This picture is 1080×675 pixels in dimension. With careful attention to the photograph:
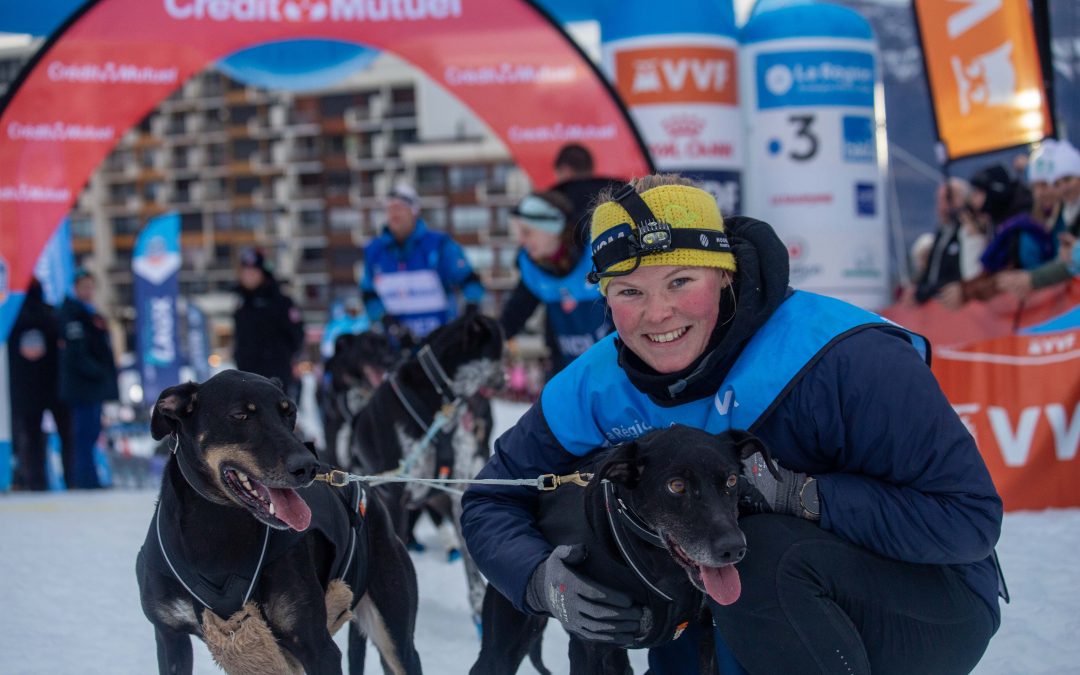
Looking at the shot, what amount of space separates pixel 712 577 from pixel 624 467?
0.26 metres

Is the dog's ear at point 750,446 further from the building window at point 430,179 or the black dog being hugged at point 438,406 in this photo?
the building window at point 430,179

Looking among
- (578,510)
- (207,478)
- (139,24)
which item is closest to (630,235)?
(578,510)

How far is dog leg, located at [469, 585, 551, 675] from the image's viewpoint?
8.54 ft

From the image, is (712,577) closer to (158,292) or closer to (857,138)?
(857,138)

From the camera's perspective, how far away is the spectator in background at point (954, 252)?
268 inches

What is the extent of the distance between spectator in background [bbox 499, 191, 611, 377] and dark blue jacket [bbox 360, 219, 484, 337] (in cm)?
107

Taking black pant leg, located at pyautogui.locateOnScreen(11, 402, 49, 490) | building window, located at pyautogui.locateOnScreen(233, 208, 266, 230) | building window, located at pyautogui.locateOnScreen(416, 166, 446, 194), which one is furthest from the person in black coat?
building window, located at pyautogui.locateOnScreen(233, 208, 266, 230)

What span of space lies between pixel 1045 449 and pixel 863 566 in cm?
380

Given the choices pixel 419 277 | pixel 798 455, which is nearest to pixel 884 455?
pixel 798 455

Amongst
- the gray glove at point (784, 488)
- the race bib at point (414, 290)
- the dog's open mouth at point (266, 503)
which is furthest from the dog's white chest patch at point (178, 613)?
the race bib at point (414, 290)

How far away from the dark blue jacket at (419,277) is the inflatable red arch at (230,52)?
1571 mm

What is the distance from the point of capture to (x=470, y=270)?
20.6ft

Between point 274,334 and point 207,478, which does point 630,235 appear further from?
point 274,334

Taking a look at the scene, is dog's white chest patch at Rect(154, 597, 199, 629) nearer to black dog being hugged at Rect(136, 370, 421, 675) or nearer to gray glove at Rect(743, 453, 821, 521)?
black dog being hugged at Rect(136, 370, 421, 675)
